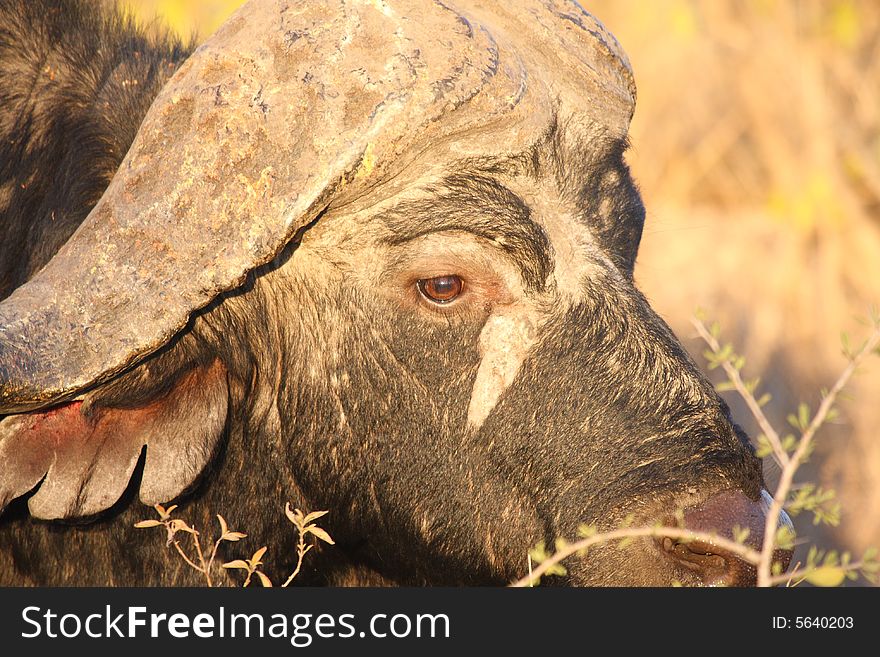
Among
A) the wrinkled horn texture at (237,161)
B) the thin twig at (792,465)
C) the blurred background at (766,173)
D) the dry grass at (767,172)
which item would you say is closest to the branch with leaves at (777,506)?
the thin twig at (792,465)

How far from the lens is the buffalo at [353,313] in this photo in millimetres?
3451

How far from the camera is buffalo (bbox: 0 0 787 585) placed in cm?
345

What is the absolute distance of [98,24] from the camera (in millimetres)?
4492

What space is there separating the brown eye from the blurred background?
4220 mm

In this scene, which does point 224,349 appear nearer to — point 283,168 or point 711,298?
point 283,168

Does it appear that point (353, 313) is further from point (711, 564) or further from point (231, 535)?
point (711, 564)

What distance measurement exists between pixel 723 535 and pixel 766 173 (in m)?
8.50

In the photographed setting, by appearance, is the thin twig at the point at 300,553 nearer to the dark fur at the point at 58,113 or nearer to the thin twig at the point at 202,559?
the thin twig at the point at 202,559

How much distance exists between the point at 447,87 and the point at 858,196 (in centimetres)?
801

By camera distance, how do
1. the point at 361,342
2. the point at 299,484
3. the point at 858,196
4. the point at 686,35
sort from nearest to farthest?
the point at 361,342, the point at 299,484, the point at 858,196, the point at 686,35

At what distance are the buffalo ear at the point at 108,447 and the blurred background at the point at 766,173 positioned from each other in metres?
4.50

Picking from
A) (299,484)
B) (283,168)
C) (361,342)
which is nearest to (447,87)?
(283,168)

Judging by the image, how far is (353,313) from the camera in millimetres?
3824

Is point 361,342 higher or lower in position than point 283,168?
lower
